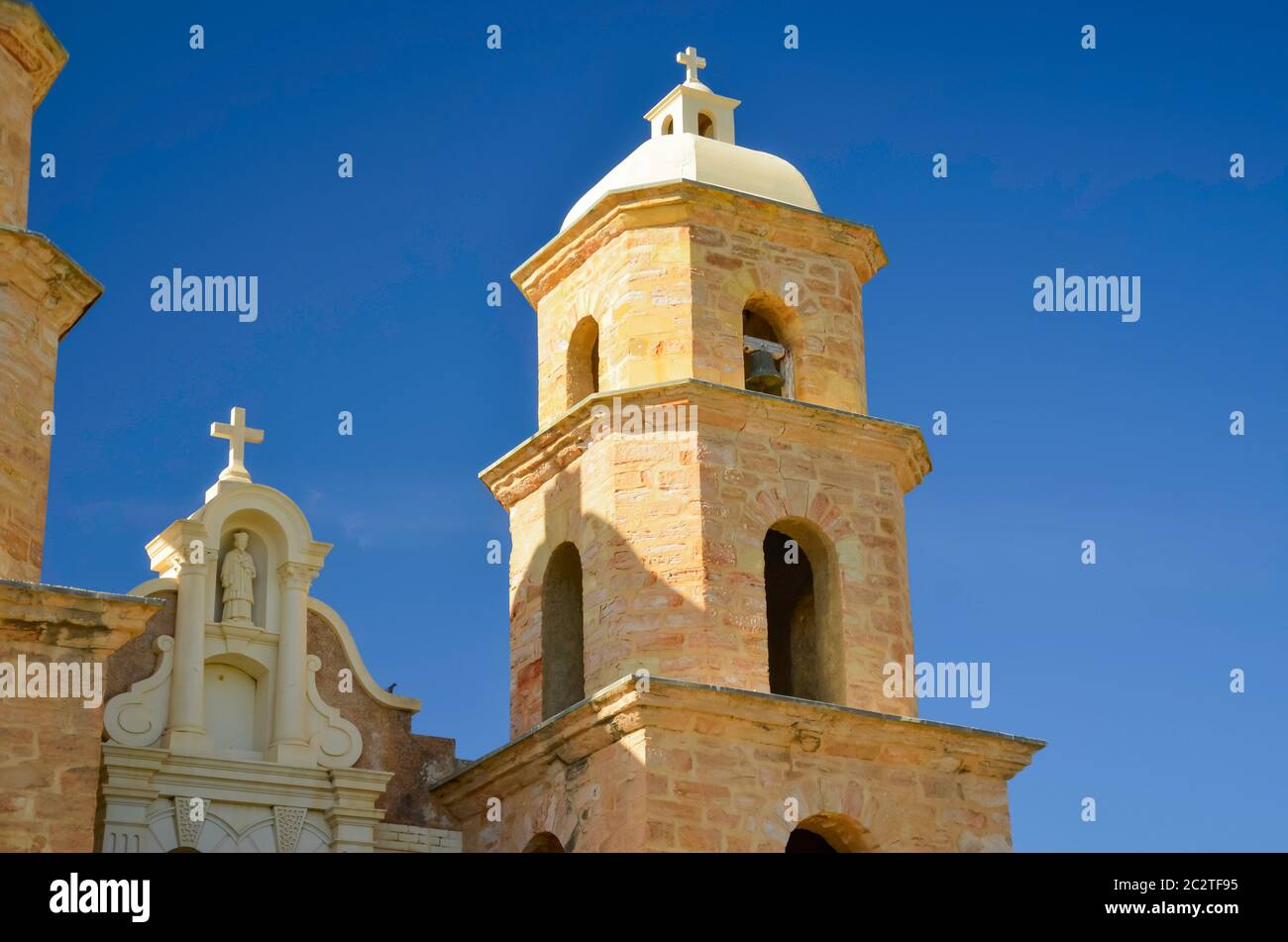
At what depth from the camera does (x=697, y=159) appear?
22781 mm

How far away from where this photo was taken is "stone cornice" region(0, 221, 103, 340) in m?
18.8

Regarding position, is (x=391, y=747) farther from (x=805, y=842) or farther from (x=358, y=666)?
(x=805, y=842)

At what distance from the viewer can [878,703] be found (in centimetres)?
2091

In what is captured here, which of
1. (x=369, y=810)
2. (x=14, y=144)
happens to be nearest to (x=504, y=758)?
(x=369, y=810)

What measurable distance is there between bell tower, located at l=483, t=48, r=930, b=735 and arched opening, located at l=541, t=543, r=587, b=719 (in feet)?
0.13

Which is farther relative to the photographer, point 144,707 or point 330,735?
point 330,735

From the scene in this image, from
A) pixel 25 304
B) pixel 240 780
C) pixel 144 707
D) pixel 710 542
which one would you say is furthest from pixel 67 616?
pixel 710 542

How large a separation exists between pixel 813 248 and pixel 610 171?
2.32 m

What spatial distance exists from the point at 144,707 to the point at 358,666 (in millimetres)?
2288

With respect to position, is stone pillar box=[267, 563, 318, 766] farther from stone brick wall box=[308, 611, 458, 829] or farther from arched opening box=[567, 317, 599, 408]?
arched opening box=[567, 317, 599, 408]

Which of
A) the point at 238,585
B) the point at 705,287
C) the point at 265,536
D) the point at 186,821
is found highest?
the point at 705,287

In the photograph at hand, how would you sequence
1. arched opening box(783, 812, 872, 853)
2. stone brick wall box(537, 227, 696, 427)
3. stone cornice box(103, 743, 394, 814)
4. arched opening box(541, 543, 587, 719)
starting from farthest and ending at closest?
arched opening box(541, 543, 587, 719), stone brick wall box(537, 227, 696, 427), arched opening box(783, 812, 872, 853), stone cornice box(103, 743, 394, 814)

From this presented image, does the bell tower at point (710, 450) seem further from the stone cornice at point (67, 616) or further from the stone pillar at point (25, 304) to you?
the stone pillar at point (25, 304)

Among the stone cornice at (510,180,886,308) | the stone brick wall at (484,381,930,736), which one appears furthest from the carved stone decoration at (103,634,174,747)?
the stone cornice at (510,180,886,308)
